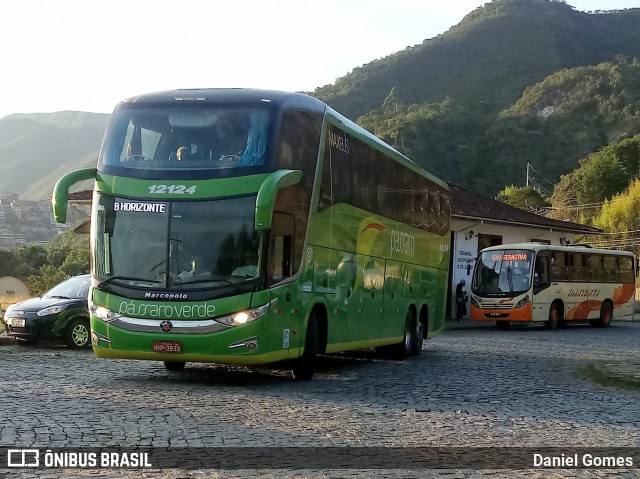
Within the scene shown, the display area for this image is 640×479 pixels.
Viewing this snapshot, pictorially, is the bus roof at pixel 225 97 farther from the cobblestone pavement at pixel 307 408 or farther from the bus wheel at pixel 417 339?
the bus wheel at pixel 417 339

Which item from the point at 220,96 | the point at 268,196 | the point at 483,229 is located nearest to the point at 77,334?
the point at 220,96

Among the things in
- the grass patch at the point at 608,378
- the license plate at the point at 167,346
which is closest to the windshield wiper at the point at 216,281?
the license plate at the point at 167,346

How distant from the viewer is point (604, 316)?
1566 inches

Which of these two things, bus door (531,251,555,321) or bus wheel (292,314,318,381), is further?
bus door (531,251,555,321)

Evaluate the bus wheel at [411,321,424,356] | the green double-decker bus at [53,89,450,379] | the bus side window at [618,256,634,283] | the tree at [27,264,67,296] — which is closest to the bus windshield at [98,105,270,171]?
the green double-decker bus at [53,89,450,379]

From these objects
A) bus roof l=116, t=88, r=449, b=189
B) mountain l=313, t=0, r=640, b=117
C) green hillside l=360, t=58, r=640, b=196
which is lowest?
bus roof l=116, t=88, r=449, b=189

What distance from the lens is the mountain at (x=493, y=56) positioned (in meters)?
103

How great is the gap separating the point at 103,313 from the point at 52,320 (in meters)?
6.17

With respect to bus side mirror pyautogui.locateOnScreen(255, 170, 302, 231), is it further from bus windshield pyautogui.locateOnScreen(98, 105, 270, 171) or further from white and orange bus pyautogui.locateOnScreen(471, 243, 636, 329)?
white and orange bus pyautogui.locateOnScreen(471, 243, 636, 329)

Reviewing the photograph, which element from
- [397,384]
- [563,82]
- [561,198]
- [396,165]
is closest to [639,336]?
[396,165]

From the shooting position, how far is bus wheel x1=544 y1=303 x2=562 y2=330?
35125 mm

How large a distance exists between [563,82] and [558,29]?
75.6 ft

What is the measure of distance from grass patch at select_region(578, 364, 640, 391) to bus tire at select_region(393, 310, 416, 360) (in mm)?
3553

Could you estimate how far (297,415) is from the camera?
9.84m
